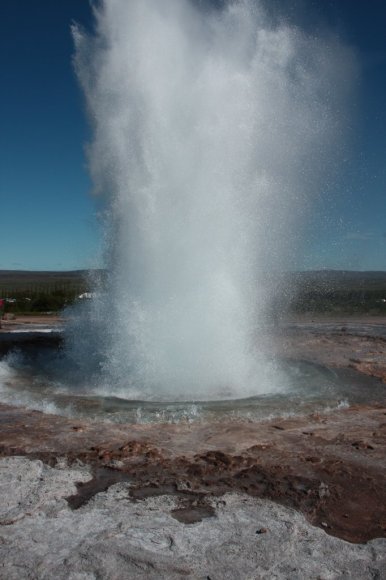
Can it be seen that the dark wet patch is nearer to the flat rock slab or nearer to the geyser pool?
the flat rock slab

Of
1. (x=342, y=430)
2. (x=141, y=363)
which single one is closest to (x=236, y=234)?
(x=141, y=363)

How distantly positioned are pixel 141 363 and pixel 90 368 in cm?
141

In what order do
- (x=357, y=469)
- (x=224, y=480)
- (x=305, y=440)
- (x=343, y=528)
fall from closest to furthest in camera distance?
(x=343, y=528)
(x=224, y=480)
(x=357, y=469)
(x=305, y=440)

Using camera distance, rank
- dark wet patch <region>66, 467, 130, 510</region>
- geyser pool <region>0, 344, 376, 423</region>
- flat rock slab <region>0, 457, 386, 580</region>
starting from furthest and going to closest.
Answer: geyser pool <region>0, 344, 376, 423</region>, dark wet patch <region>66, 467, 130, 510</region>, flat rock slab <region>0, 457, 386, 580</region>

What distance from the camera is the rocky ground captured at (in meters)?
3.40

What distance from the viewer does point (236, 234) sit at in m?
9.88

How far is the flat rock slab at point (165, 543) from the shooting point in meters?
3.30

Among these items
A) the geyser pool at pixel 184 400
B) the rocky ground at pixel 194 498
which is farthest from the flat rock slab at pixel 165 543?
the geyser pool at pixel 184 400

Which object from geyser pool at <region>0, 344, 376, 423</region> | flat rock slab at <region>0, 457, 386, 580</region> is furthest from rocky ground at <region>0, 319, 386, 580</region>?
geyser pool at <region>0, 344, 376, 423</region>

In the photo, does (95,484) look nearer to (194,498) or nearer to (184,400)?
(194,498)

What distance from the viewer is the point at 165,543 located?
3598mm

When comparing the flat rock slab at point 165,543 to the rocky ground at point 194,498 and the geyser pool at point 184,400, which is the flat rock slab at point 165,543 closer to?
the rocky ground at point 194,498

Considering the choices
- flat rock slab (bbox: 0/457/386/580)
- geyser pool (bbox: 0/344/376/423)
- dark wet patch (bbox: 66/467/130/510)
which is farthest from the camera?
geyser pool (bbox: 0/344/376/423)

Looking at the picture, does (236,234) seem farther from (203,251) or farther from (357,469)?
(357,469)
